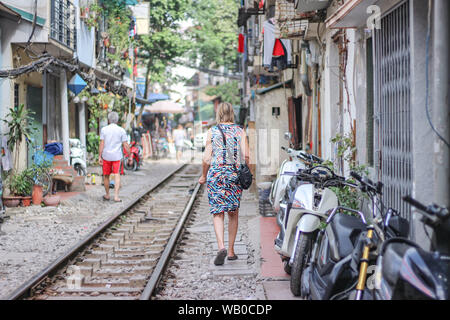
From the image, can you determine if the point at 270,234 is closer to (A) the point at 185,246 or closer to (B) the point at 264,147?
(A) the point at 185,246

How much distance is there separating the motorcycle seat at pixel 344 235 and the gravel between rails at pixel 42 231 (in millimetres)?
3293

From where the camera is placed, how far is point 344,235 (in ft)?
15.3

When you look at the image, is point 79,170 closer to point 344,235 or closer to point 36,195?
point 36,195

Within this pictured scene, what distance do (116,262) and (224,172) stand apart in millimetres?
1920

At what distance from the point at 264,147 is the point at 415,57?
8.01 m

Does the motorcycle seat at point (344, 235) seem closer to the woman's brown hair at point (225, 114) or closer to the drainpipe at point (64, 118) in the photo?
the woman's brown hair at point (225, 114)

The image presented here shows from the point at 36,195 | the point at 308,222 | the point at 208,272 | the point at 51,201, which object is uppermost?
the point at 308,222

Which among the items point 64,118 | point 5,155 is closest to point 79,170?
point 64,118

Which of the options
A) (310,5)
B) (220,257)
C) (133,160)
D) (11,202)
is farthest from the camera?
(133,160)

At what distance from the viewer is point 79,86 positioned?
16.6m

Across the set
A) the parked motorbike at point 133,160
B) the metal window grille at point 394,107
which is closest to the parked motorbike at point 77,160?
the parked motorbike at point 133,160

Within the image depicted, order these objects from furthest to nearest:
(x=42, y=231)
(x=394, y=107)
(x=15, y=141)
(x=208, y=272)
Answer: (x=15, y=141) → (x=42, y=231) → (x=208, y=272) → (x=394, y=107)
